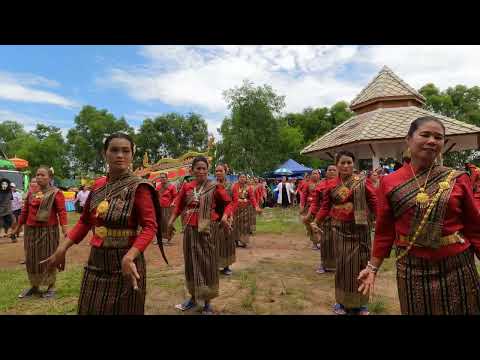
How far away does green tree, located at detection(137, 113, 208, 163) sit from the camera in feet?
169

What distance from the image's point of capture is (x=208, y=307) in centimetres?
493

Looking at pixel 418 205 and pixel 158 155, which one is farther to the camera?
pixel 158 155

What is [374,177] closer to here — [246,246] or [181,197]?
[246,246]

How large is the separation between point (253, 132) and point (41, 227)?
1156 inches

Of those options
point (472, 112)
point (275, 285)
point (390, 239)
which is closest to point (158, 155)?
point (472, 112)

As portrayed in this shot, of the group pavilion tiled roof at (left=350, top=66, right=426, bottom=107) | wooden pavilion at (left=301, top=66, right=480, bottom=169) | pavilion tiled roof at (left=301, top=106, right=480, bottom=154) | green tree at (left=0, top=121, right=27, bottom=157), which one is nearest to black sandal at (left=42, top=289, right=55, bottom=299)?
wooden pavilion at (left=301, top=66, right=480, bottom=169)

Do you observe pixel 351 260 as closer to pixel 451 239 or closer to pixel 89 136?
pixel 451 239

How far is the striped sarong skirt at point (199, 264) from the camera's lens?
4770mm

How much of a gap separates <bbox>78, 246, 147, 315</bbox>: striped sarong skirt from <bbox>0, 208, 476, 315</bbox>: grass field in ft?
7.63

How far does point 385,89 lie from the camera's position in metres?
13.6

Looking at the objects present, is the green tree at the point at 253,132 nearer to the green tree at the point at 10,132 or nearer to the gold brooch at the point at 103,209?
the gold brooch at the point at 103,209

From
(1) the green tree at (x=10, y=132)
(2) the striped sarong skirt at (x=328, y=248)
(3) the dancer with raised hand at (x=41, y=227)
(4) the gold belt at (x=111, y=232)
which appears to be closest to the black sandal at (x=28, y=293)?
(3) the dancer with raised hand at (x=41, y=227)

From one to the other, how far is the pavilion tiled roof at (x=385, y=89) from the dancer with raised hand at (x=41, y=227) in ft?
38.4
